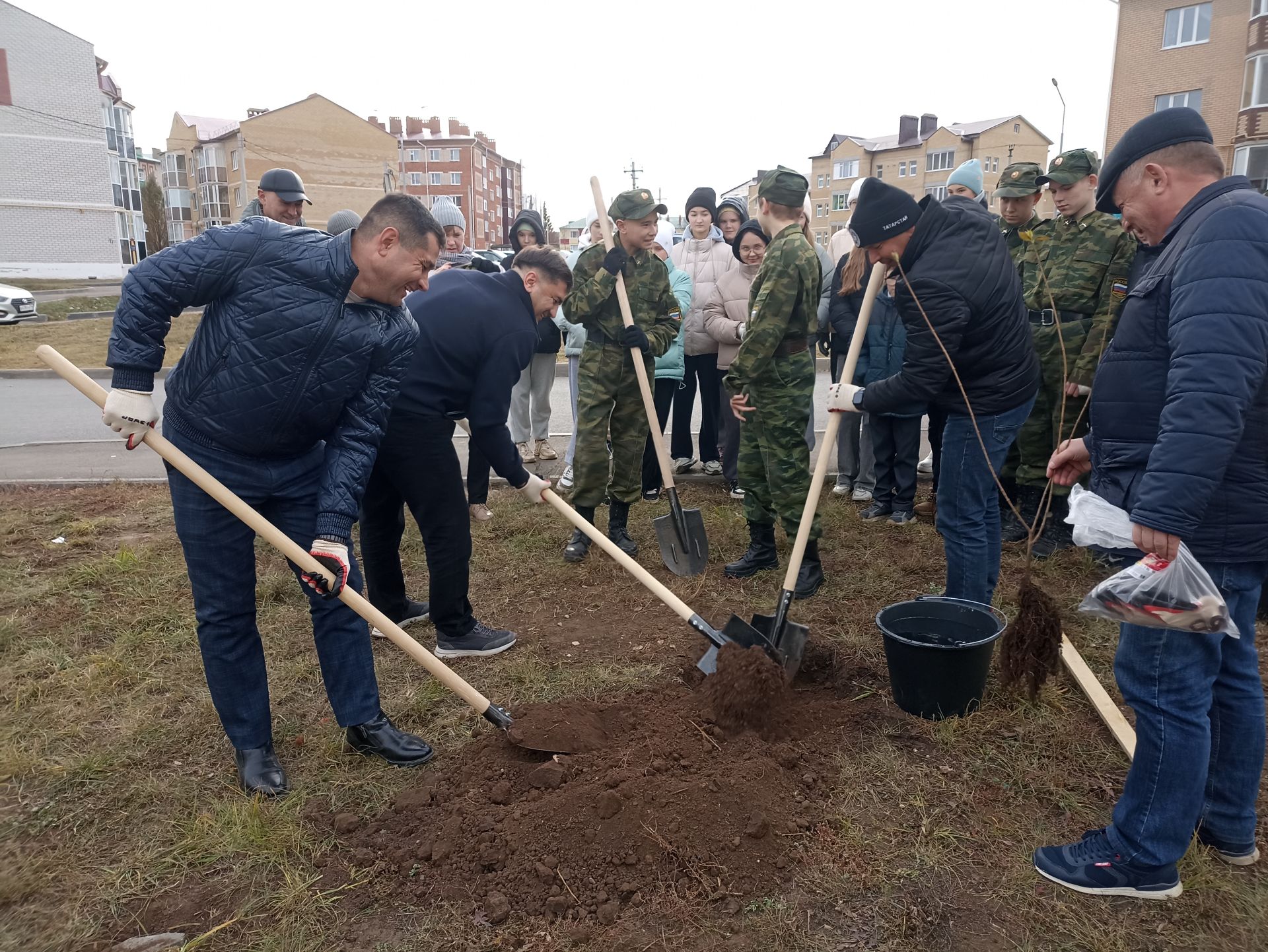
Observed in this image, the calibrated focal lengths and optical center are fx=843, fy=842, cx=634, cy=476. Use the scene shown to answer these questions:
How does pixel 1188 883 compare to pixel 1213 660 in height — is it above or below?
below

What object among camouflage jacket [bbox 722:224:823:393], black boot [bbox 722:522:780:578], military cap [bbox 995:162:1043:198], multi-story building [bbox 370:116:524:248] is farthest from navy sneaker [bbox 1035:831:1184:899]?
multi-story building [bbox 370:116:524:248]

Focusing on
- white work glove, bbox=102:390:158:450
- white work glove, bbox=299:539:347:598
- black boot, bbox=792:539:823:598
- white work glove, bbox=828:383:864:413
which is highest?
white work glove, bbox=102:390:158:450

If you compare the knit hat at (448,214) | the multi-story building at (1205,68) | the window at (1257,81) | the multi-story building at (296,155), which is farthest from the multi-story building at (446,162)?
the knit hat at (448,214)

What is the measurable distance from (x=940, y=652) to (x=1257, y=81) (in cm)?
3492

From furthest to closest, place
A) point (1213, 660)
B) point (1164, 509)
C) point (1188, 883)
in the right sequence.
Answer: point (1188, 883) → point (1213, 660) → point (1164, 509)

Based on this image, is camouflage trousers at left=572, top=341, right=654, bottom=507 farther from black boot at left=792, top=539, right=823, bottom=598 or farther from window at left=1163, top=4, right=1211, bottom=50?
window at left=1163, top=4, right=1211, bottom=50

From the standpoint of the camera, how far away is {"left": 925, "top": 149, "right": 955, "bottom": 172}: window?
54281 mm

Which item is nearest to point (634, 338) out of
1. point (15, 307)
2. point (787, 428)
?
point (787, 428)

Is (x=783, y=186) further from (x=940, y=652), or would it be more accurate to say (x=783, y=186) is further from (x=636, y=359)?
(x=940, y=652)

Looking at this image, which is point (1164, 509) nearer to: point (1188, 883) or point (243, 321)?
point (1188, 883)

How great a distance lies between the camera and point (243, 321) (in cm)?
281

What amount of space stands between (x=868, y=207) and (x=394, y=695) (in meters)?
2.95

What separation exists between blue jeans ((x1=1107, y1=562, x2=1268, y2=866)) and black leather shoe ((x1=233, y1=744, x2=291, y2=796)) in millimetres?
2776

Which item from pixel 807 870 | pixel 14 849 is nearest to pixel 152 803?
pixel 14 849
